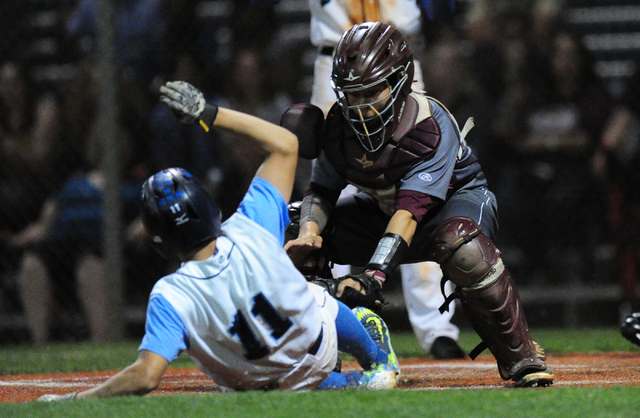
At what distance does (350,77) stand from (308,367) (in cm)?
119

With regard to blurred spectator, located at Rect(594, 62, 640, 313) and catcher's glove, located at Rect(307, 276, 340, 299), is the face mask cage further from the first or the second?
blurred spectator, located at Rect(594, 62, 640, 313)

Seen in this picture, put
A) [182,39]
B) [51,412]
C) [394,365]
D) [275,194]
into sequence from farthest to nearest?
[182,39] < [394,365] < [275,194] < [51,412]

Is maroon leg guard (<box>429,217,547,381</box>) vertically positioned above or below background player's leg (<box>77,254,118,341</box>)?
above

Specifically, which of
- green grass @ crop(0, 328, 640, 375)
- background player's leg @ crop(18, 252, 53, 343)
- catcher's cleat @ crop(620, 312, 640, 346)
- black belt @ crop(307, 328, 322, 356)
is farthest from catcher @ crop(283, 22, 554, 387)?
background player's leg @ crop(18, 252, 53, 343)

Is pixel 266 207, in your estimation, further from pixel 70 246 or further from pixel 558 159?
pixel 558 159

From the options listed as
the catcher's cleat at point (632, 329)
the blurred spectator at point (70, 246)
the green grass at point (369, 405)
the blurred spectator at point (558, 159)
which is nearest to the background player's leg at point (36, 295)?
the blurred spectator at point (70, 246)

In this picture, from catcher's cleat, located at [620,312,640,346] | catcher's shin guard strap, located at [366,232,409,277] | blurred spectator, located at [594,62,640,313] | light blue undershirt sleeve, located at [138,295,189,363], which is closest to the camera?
light blue undershirt sleeve, located at [138,295,189,363]

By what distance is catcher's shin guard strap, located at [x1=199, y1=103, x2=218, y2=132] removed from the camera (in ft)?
9.80

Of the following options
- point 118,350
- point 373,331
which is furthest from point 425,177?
point 118,350

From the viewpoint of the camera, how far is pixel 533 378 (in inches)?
137

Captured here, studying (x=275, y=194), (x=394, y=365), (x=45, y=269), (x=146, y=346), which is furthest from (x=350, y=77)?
(x=45, y=269)

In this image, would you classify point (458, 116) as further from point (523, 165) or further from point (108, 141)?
point (108, 141)

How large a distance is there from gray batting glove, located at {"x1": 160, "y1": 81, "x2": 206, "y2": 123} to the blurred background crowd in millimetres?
4235

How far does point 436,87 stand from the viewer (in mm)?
7641
